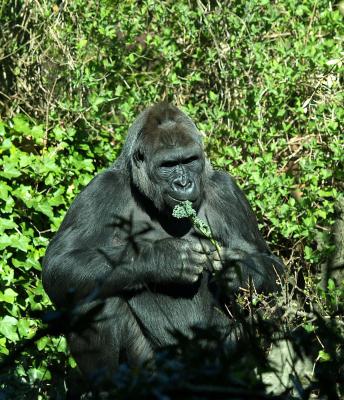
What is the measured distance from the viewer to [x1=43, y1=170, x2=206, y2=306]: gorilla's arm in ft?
15.8

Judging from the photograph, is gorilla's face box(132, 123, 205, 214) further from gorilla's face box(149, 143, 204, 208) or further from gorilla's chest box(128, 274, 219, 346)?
gorilla's chest box(128, 274, 219, 346)

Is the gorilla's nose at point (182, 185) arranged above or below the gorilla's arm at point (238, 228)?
→ above

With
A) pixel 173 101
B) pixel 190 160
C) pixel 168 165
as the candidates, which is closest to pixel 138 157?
pixel 168 165

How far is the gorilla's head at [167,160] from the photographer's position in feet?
16.6

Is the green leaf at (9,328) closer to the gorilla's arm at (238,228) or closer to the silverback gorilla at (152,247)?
the silverback gorilla at (152,247)

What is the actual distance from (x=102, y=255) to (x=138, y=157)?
2.29 ft

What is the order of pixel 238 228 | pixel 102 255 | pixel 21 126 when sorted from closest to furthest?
1. pixel 102 255
2. pixel 238 228
3. pixel 21 126

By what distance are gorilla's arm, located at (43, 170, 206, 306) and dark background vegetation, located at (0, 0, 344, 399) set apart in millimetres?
1071

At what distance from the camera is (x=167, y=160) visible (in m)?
5.14

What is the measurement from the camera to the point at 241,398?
1.73 metres

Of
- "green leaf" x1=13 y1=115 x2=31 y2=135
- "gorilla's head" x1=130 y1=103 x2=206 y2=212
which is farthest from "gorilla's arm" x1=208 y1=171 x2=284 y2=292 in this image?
"green leaf" x1=13 y1=115 x2=31 y2=135

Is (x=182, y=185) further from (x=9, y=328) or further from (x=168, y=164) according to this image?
(x=9, y=328)

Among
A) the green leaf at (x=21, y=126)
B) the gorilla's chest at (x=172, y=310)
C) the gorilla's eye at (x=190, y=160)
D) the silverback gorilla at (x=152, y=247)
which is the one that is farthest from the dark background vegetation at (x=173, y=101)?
the gorilla's eye at (x=190, y=160)

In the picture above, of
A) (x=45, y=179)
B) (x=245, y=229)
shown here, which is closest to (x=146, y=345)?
(x=245, y=229)
